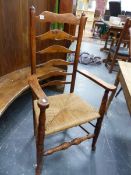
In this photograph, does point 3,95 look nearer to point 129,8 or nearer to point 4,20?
point 4,20

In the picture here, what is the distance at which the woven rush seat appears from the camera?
1.15m

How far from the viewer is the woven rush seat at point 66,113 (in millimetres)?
1148

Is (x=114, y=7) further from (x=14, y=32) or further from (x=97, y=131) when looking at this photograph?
(x=97, y=131)

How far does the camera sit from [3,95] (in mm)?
1509

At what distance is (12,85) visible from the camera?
1.69 meters

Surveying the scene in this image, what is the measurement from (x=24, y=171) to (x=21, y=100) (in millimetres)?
978

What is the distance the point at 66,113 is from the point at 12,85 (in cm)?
70

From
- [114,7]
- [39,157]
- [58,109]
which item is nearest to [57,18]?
[58,109]

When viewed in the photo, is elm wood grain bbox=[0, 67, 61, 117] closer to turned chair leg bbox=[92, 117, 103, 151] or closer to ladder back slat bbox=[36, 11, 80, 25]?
ladder back slat bbox=[36, 11, 80, 25]

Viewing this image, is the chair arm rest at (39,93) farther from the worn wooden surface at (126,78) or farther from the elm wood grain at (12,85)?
the worn wooden surface at (126,78)

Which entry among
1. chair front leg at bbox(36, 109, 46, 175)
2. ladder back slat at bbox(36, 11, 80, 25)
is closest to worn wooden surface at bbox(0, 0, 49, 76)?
ladder back slat at bbox(36, 11, 80, 25)

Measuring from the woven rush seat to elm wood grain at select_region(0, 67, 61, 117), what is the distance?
29 centimetres

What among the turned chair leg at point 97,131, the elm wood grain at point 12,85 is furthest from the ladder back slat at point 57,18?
the turned chair leg at point 97,131

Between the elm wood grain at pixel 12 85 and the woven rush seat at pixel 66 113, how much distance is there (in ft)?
0.94
